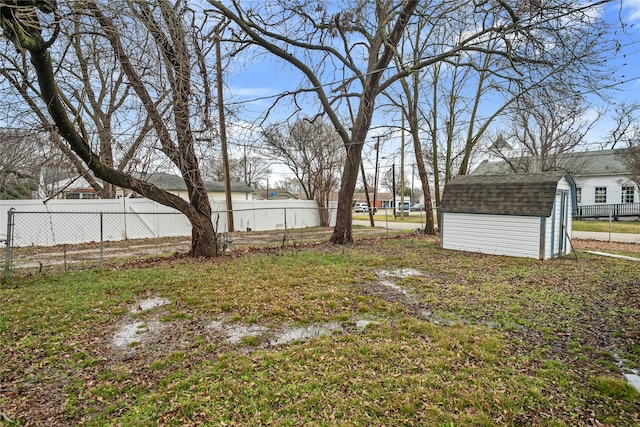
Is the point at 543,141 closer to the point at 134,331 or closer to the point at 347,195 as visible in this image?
the point at 347,195

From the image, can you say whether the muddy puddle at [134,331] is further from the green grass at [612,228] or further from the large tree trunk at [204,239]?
the green grass at [612,228]

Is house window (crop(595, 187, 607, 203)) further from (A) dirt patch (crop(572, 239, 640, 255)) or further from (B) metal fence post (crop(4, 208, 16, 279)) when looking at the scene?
(B) metal fence post (crop(4, 208, 16, 279))

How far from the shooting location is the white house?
2402cm

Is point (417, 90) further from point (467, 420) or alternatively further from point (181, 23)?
point (467, 420)

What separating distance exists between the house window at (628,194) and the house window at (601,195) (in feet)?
3.44

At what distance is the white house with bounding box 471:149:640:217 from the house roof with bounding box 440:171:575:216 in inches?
588

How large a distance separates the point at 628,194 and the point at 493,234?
2333cm

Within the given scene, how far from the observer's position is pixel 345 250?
1010cm

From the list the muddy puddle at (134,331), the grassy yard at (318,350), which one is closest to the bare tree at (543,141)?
the grassy yard at (318,350)

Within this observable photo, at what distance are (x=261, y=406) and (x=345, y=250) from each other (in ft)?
25.2

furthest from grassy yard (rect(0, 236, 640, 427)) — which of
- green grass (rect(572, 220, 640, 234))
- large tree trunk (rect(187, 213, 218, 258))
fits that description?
green grass (rect(572, 220, 640, 234))

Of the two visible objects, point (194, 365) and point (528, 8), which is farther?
point (528, 8)

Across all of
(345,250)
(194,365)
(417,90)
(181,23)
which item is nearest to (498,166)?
(417,90)

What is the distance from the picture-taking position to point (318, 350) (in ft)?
11.1
